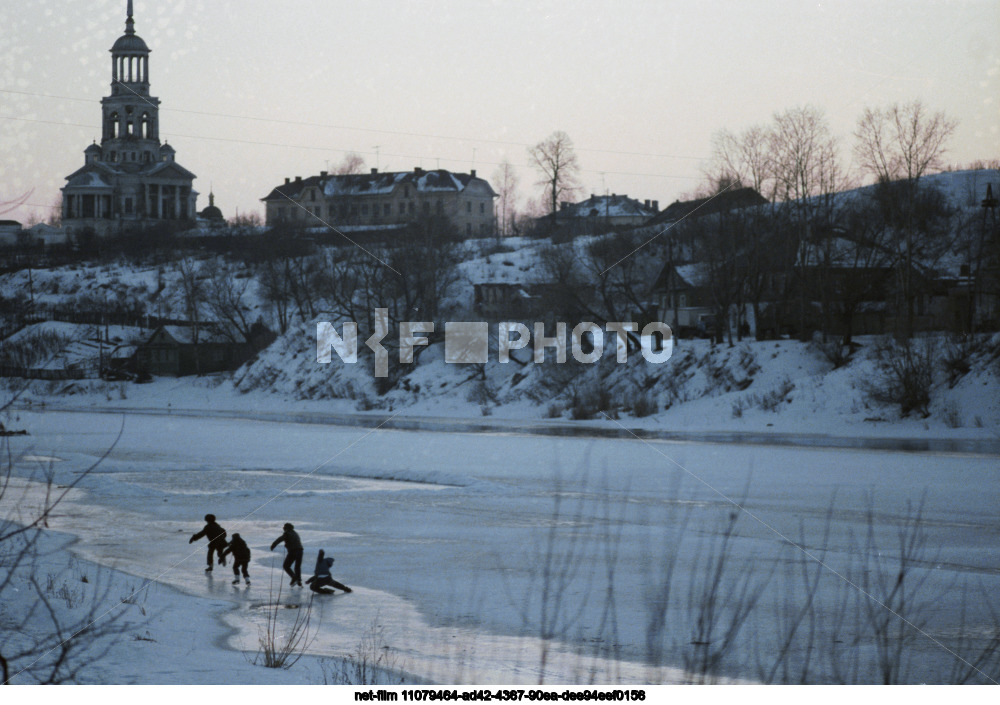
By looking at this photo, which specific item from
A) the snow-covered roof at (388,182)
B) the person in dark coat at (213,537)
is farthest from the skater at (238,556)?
the snow-covered roof at (388,182)

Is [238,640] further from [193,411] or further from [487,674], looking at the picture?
[193,411]

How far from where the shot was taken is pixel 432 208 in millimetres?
93750

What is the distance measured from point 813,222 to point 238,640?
4389cm

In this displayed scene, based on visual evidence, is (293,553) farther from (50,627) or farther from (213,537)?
(50,627)

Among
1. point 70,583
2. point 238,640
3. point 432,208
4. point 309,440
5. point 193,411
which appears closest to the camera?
point 238,640

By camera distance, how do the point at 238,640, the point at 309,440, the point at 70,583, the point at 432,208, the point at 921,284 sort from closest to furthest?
1. the point at 238,640
2. the point at 70,583
3. the point at 309,440
4. the point at 921,284
5. the point at 432,208

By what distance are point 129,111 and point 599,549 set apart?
24.2 metres

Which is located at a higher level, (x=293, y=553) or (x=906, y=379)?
(x=906, y=379)

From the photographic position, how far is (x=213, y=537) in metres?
15.6

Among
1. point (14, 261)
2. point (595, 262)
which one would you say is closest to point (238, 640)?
point (14, 261)

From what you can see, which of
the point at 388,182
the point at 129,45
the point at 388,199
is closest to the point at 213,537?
the point at 129,45

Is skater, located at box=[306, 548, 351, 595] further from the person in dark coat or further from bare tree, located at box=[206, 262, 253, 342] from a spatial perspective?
bare tree, located at box=[206, 262, 253, 342]

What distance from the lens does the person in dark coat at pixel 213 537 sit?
15297 mm

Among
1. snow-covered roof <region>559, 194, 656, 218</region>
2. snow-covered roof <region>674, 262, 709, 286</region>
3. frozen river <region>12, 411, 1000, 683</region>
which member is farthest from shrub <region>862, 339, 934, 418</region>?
snow-covered roof <region>559, 194, 656, 218</region>
